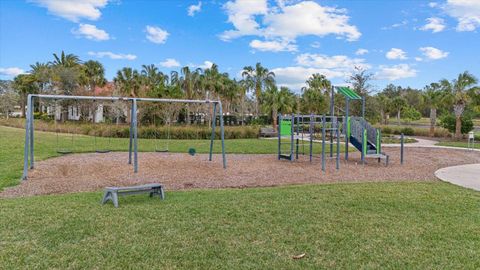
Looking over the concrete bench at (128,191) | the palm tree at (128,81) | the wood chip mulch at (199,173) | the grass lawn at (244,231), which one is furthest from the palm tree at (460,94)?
the palm tree at (128,81)

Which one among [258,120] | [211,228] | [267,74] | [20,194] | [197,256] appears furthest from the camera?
[267,74]

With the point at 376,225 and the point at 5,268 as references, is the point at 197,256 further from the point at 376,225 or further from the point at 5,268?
the point at 376,225

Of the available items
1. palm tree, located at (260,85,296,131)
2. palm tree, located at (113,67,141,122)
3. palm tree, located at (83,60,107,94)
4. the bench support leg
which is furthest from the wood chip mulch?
palm tree, located at (83,60,107,94)

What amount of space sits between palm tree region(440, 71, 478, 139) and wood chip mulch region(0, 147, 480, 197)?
1283 cm

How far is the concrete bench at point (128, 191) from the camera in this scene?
539cm

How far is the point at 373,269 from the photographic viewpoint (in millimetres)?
3230

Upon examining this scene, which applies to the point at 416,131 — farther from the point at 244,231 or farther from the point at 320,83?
the point at 244,231

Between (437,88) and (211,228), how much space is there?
987 inches

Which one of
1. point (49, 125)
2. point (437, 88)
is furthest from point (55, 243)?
point (437, 88)

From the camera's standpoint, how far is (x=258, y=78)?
4531 centimetres

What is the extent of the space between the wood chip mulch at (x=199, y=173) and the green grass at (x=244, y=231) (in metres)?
1.27

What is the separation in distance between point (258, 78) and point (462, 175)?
123 ft

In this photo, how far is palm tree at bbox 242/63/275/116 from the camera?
44.9 m

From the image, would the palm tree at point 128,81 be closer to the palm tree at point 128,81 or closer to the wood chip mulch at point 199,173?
the palm tree at point 128,81
